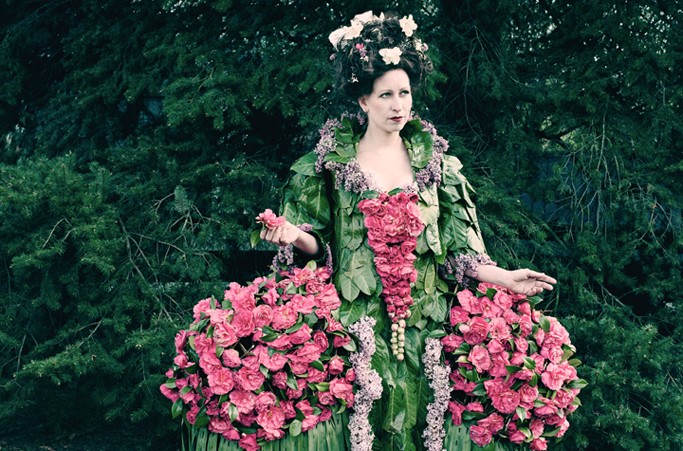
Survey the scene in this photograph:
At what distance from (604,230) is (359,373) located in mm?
2113

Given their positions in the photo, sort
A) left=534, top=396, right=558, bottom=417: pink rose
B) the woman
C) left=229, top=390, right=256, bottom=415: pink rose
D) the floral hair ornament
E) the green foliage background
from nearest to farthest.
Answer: left=229, top=390, right=256, bottom=415: pink rose < left=534, top=396, right=558, bottom=417: pink rose < the woman < the floral hair ornament < the green foliage background

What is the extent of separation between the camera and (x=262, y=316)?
246 cm

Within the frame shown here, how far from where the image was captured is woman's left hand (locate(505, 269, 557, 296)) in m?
2.57

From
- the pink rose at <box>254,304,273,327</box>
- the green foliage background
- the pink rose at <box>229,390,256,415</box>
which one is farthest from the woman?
the green foliage background

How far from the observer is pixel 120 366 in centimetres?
357

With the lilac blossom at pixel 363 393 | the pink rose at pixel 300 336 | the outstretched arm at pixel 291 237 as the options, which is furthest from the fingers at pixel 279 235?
the lilac blossom at pixel 363 393

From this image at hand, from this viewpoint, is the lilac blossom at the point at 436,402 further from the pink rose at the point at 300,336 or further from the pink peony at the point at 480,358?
the pink rose at the point at 300,336

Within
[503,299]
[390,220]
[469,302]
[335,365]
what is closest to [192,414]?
[335,365]

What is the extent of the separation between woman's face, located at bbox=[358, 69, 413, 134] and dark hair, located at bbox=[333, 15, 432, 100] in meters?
0.02

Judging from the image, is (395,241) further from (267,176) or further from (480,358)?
(267,176)

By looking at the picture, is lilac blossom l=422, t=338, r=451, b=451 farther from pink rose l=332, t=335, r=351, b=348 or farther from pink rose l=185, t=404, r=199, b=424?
pink rose l=185, t=404, r=199, b=424

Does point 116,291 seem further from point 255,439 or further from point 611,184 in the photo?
point 611,184

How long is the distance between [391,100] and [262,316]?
0.91 metres

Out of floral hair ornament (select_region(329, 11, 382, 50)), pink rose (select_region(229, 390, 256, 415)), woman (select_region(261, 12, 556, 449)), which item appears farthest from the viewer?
floral hair ornament (select_region(329, 11, 382, 50))
